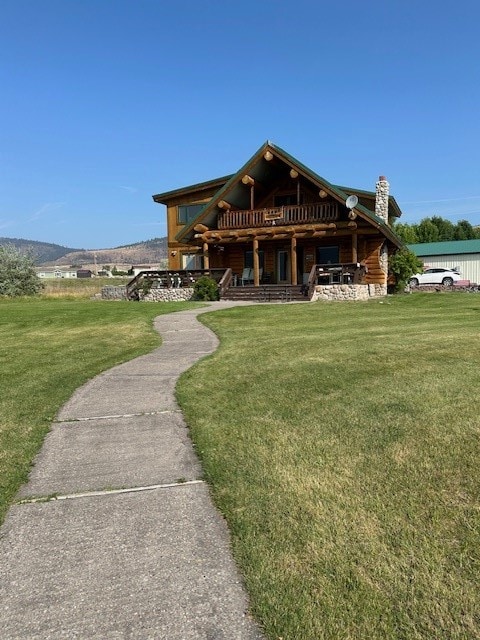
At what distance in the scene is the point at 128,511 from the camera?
3344 millimetres

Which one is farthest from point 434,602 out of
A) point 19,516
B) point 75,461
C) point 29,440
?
point 29,440

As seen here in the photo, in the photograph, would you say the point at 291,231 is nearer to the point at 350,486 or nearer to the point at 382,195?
the point at 382,195

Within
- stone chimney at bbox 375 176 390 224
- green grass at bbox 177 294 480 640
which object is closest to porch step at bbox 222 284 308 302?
stone chimney at bbox 375 176 390 224

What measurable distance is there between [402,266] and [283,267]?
6.76 m

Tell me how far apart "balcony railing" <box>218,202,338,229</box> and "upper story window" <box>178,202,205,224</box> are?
20.0 feet

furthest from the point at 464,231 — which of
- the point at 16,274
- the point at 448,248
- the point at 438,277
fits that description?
the point at 16,274

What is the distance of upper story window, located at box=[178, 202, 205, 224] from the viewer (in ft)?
108

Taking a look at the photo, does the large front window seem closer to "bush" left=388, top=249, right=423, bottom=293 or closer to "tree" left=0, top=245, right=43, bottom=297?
"bush" left=388, top=249, right=423, bottom=293

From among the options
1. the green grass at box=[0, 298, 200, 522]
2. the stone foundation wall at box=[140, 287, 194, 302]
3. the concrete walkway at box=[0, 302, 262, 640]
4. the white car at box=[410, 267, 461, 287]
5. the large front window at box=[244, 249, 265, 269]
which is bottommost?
the concrete walkway at box=[0, 302, 262, 640]

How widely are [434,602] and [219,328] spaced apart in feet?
34.6

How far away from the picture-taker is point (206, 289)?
2405 cm

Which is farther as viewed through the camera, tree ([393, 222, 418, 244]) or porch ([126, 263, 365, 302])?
tree ([393, 222, 418, 244])

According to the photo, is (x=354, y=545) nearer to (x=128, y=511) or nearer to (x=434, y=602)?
(x=434, y=602)

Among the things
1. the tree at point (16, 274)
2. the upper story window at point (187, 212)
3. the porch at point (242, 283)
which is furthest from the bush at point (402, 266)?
the tree at point (16, 274)
